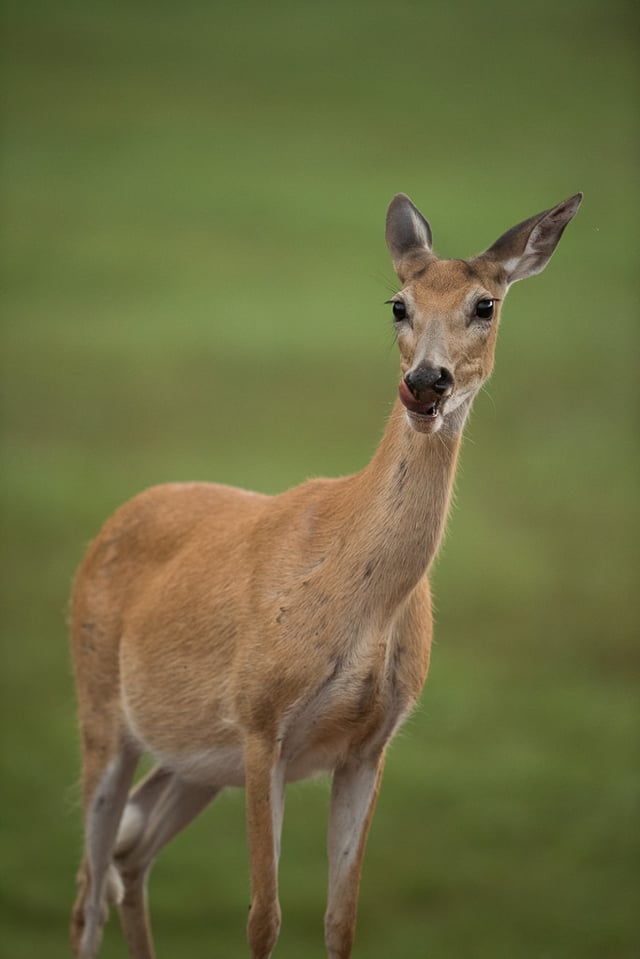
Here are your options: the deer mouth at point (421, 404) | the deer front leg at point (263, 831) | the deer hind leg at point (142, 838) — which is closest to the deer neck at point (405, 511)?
the deer mouth at point (421, 404)

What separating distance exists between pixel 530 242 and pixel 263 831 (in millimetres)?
2194

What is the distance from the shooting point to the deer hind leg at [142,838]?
6.84 meters

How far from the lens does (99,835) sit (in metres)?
6.47

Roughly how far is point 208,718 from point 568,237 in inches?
515

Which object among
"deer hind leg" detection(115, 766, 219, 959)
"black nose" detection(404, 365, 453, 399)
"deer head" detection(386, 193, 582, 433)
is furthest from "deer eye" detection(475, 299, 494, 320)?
"deer hind leg" detection(115, 766, 219, 959)

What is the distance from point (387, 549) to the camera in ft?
17.3

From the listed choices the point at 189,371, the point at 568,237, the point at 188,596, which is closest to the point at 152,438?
the point at 189,371

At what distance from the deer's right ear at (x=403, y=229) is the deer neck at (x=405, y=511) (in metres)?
0.57

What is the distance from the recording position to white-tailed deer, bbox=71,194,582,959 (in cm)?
518

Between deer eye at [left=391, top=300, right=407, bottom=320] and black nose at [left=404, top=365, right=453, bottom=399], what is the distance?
1.14 feet

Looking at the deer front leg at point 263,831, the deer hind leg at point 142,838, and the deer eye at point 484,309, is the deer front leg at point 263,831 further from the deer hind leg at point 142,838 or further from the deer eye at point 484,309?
the deer eye at point 484,309

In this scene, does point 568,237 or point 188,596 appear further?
point 568,237

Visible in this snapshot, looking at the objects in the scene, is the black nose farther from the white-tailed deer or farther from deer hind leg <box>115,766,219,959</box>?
deer hind leg <box>115,766,219,959</box>

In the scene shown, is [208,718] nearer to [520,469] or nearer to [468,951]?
[468,951]
